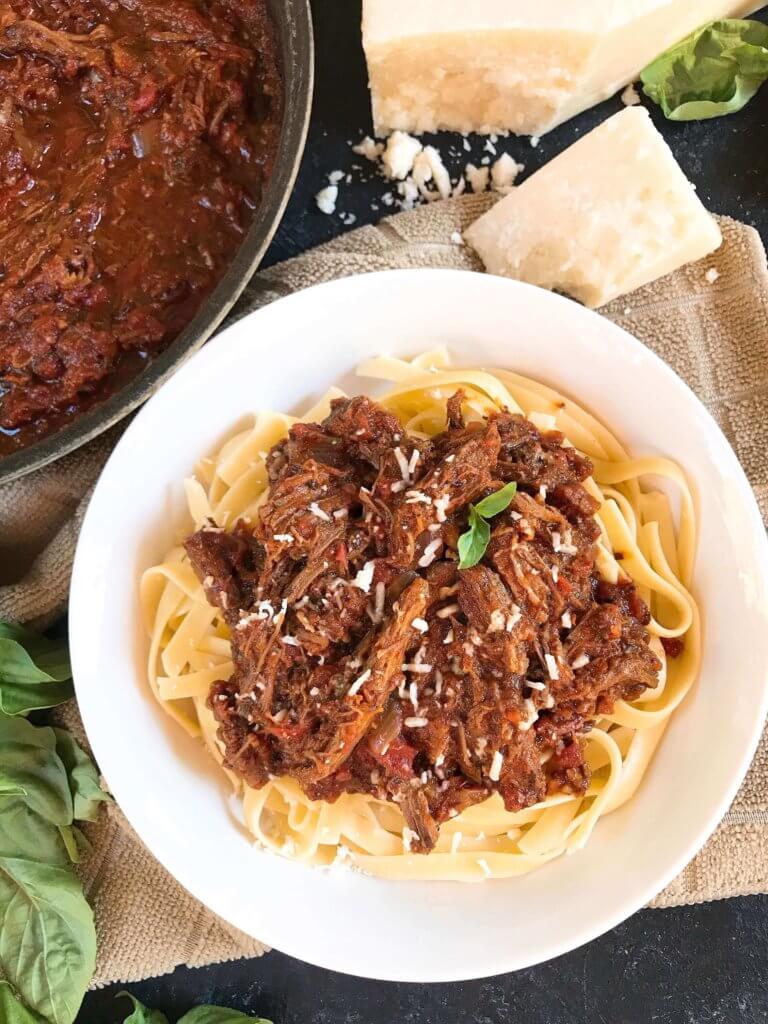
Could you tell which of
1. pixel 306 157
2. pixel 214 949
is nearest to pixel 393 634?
pixel 214 949

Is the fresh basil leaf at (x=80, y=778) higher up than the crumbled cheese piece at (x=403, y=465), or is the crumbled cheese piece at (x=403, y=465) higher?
the crumbled cheese piece at (x=403, y=465)

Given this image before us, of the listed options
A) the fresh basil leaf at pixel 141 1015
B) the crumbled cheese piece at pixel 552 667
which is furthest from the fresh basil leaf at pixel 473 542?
the fresh basil leaf at pixel 141 1015

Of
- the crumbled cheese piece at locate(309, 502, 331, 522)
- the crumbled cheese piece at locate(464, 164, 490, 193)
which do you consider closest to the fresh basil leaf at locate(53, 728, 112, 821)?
the crumbled cheese piece at locate(309, 502, 331, 522)

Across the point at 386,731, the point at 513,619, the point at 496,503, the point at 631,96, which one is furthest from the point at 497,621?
the point at 631,96

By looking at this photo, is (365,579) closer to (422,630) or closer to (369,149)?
(422,630)

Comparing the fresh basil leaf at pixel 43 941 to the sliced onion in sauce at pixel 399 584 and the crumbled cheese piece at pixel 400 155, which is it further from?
the crumbled cheese piece at pixel 400 155

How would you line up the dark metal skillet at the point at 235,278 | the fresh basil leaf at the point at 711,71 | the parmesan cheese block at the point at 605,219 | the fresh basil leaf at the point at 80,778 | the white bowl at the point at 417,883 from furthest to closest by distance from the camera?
the fresh basil leaf at the point at 711,71
the fresh basil leaf at the point at 80,778
the parmesan cheese block at the point at 605,219
the dark metal skillet at the point at 235,278
the white bowl at the point at 417,883
